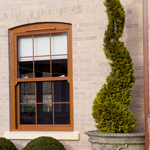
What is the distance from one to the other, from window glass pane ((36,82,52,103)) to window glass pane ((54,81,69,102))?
0.13 meters

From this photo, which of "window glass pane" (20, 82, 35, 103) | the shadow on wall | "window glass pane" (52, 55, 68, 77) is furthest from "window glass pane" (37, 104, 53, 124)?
the shadow on wall

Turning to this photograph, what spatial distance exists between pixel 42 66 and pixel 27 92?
623 mm

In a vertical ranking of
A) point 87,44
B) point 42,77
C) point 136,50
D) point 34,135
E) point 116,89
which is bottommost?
point 34,135

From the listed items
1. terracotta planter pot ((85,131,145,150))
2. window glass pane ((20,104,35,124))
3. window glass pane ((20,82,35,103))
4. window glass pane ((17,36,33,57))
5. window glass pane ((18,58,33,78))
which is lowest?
terracotta planter pot ((85,131,145,150))

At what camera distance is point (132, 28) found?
5359 millimetres

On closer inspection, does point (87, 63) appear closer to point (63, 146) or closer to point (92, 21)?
point (92, 21)

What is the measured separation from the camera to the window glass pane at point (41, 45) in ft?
19.4

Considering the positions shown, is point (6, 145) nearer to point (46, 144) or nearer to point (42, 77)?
point (46, 144)

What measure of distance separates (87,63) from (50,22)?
1.13m

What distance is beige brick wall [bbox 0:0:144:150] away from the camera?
531 centimetres

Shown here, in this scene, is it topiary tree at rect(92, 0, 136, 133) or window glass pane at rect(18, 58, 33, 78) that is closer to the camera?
topiary tree at rect(92, 0, 136, 133)

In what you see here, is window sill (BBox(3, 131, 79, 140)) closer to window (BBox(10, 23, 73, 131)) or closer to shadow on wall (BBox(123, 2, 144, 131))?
window (BBox(10, 23, 73, 131))

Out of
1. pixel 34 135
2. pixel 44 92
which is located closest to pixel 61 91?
pixel 44 92

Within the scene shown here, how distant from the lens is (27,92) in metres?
5.98
